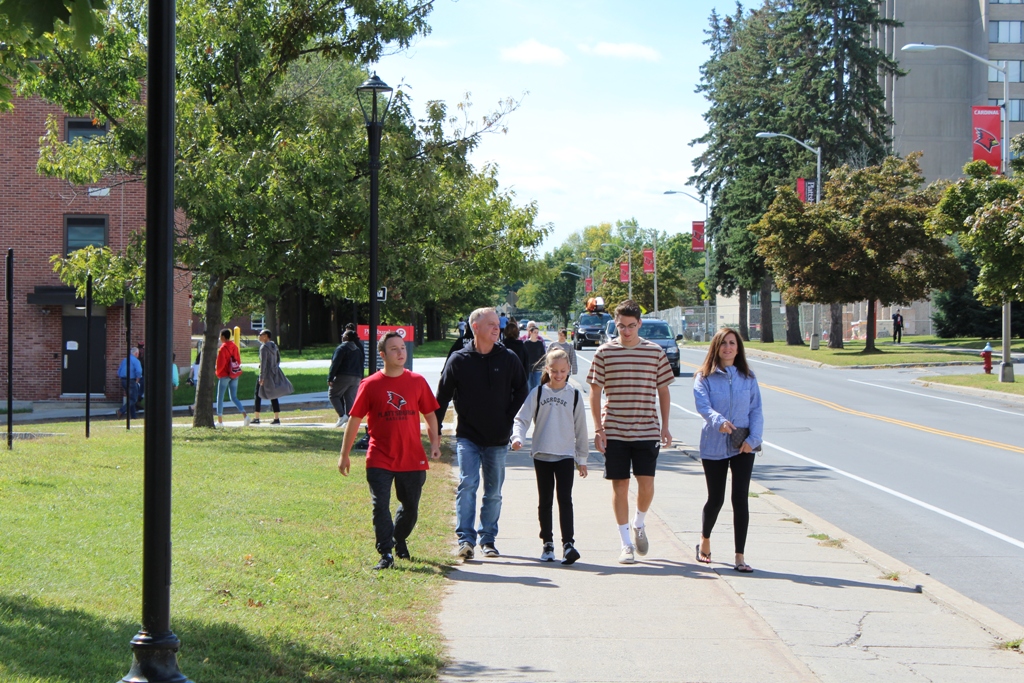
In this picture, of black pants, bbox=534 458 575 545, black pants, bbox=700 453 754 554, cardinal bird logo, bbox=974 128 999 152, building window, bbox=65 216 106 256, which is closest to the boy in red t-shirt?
black pants, bbox=534 458 575 545

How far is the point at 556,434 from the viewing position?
8.41m

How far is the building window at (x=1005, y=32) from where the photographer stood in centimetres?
7888

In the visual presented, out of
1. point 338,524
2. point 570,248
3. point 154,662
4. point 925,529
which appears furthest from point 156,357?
point 570,248

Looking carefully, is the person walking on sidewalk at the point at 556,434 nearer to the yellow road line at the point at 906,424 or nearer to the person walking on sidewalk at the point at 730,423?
the person walking on sidewalk at the point at 730,423

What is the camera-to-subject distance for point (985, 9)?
3046 inches

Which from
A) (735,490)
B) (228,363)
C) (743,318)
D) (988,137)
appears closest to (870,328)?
(988,137)

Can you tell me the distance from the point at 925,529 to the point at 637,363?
391cm

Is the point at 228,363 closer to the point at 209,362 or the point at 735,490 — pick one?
the point at 209,362

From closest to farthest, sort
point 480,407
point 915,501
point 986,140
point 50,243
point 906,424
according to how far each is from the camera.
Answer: point 480,407
point 915,501
point 906,424
point 50,243
point 986,140

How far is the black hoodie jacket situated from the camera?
8.38 metres

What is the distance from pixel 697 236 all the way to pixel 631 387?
56.1 metres

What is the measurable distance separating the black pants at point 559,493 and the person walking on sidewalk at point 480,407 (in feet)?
1.19

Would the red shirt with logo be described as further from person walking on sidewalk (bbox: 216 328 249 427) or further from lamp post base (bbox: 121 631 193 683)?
person walking on sidewalk (bbox: 216 328 249 427)

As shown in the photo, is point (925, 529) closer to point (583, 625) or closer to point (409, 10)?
point (583, 625)
